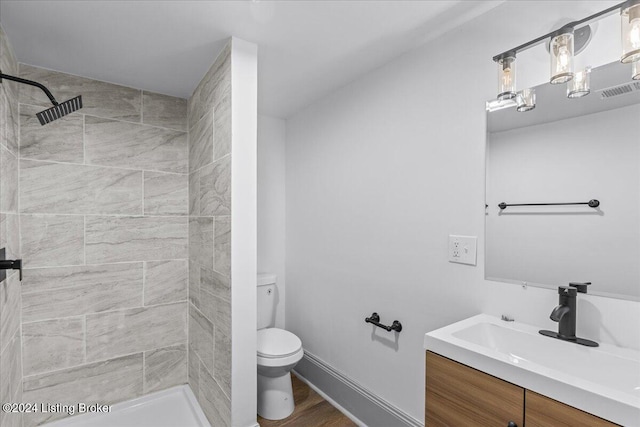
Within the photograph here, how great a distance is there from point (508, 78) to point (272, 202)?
2072mm

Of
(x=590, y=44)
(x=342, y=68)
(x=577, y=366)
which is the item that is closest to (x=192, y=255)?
(x=342, y=68)

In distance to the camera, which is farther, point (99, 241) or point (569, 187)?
point (99, 241)

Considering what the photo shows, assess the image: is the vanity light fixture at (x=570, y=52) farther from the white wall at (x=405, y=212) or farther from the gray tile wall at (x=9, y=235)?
the gray tile wall at (x=9, y=235)

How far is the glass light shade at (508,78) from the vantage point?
1.32 m

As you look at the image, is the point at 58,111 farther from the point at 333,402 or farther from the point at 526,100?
the point at 333,402

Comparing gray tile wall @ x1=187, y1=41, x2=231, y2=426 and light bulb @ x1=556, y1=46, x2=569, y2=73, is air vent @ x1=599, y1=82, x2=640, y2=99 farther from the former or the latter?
gray tile wall @ x1=187, y1=41, x2=231, y2=426

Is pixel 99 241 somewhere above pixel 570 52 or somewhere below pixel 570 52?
below

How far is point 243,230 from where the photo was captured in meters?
1.75

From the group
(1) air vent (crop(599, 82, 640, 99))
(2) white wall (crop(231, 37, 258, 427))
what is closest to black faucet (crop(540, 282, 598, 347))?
(1) air vent (crop(599, 82, 640, 99))

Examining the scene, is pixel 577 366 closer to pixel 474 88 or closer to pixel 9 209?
pixel 474 88

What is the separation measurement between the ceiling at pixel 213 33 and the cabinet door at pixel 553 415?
1.56 metres

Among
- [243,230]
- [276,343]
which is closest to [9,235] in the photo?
[243,230]

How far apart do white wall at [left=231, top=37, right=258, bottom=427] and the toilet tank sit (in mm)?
896

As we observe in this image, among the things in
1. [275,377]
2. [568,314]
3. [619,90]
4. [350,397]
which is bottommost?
[350,397]
